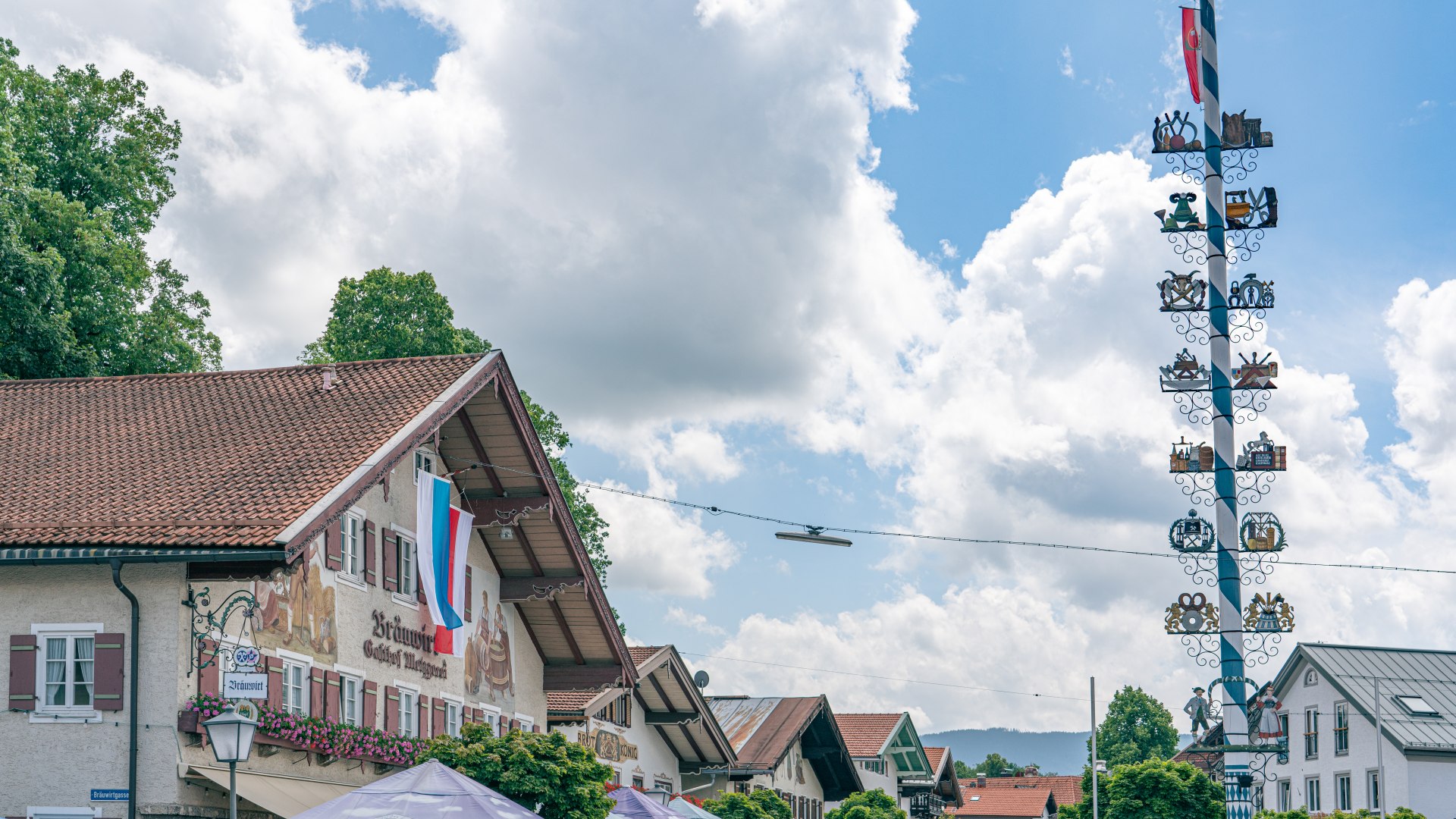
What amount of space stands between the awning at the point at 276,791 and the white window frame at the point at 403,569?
4.70 meters

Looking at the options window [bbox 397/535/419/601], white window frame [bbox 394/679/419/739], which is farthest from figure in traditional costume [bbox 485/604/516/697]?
window [bbox 397/535/419/601]

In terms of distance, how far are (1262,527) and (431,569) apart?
21.1 m

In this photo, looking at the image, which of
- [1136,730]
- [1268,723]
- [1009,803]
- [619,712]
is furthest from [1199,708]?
[1136,730]

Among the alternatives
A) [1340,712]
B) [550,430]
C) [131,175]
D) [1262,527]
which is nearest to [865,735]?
[1340,712]

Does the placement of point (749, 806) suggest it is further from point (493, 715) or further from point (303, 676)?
point (303, 676)

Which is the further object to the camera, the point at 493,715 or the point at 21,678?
the point at 493,715

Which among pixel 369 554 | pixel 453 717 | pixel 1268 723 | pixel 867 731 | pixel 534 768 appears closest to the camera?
pixel 534 768

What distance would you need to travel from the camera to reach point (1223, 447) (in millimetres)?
42219

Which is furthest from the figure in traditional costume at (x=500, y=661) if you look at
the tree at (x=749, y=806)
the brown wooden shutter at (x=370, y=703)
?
the tree at (x=749, y=806)

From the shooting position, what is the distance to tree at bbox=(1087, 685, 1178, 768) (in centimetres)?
11431

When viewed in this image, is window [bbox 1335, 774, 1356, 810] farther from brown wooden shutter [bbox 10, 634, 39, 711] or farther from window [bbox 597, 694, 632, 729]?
brown wooden shutter [bbox 10, 634, 39, 711]

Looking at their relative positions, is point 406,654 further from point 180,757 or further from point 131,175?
point 131,175

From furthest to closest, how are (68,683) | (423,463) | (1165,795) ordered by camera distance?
(1165,795)
(423,463)
(68,683)

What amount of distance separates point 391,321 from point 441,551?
19360mm
